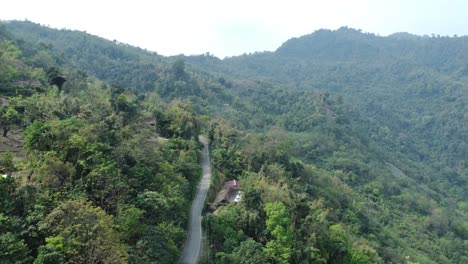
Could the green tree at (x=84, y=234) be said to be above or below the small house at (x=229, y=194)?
above

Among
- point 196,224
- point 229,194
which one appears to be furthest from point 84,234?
point 229,194

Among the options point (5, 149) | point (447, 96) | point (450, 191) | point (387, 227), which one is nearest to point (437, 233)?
point (387, 227)

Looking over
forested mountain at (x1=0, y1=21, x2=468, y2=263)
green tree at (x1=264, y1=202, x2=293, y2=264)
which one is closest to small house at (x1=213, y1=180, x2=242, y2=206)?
forested mountain at (x1=0, y1=21, x2=468, y2=263)

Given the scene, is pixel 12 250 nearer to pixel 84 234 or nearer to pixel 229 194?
pixel 84 234

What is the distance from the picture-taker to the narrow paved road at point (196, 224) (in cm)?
2358

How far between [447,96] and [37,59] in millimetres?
130741

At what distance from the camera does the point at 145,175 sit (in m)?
25.0

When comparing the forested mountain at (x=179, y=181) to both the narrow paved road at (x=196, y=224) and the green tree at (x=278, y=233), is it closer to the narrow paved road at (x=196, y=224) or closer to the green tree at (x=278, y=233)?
the green tree at (x=278, y=233)

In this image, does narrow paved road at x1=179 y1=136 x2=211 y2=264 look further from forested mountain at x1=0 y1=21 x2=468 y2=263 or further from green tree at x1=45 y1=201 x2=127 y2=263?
green tree at x1=45 y1=201 x2=127 y2=263

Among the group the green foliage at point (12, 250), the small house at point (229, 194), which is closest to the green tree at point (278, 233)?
the small house at point (229, 194)

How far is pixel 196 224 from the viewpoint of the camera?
26875 mm

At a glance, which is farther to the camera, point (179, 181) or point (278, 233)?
point (179, 181)

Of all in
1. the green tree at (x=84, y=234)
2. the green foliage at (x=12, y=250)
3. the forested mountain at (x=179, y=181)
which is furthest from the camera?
the forested mountain at (x=179, y=181)

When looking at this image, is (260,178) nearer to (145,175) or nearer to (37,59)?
(145,175)
